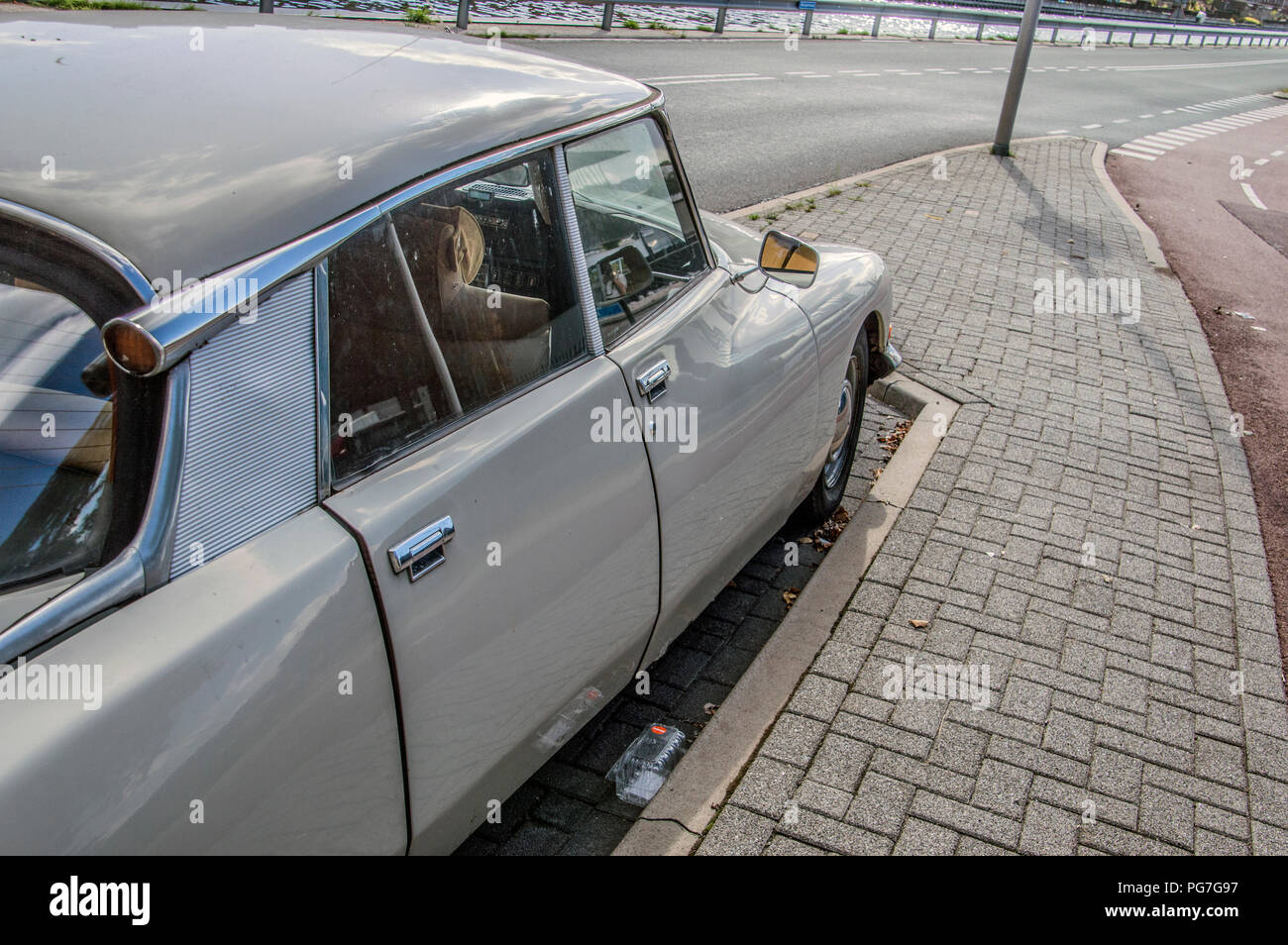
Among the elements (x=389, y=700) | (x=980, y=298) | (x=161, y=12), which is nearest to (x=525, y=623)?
(x=389, y=700)

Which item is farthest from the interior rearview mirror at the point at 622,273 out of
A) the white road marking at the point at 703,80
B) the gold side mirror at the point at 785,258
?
the white road marking at the point at 703,80

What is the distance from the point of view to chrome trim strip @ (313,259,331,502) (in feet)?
6.47

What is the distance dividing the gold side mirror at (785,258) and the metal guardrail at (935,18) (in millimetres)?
13387

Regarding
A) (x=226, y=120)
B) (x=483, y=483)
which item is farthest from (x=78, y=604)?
(x=226, y=120)

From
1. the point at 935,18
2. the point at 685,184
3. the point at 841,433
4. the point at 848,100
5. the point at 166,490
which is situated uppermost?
the point at 935,18

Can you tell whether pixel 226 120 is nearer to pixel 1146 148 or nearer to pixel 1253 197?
pixel 1253 197

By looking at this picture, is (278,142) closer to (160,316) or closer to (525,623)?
(160,316)

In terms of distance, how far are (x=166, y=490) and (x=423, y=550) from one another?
48 centimetres

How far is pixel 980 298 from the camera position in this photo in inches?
308

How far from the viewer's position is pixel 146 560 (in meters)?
1.68

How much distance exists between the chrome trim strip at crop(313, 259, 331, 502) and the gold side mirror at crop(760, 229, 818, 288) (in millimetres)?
1898
